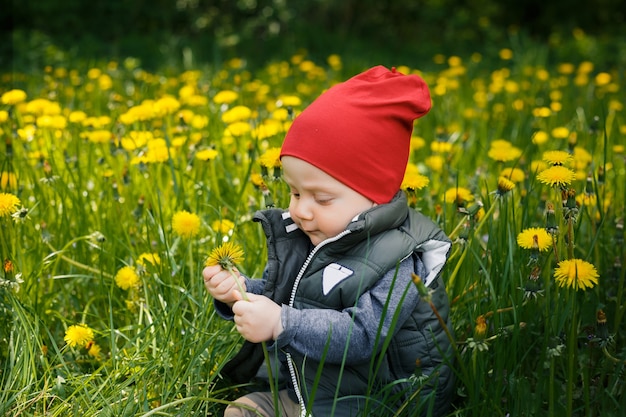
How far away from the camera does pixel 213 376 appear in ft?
5.66

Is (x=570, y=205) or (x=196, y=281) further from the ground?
(x=570, y=205)

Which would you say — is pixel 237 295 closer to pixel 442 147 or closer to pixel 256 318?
pixel 256 318

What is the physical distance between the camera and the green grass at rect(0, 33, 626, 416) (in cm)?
163

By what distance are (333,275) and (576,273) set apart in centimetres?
47

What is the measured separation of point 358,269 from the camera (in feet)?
5.13

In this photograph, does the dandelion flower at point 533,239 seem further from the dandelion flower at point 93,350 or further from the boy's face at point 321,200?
the dandelion flower at point 93,350

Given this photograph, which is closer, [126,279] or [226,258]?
[226,258]

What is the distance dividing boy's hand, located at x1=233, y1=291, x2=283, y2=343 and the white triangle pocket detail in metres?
0.14

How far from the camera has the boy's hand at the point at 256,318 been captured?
146 cm

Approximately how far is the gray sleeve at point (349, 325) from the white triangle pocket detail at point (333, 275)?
5 centimetres

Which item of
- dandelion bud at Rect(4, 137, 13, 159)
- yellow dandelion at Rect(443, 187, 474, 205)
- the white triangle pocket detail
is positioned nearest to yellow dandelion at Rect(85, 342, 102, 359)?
the white triangle pocket detail

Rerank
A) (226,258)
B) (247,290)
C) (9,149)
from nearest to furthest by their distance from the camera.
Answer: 1. (226,258)
2. (247,290)
3. (9,149)

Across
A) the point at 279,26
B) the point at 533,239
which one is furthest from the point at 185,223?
the point at 279,26

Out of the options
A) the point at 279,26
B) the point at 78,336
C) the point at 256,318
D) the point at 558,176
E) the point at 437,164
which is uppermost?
the point at 558,176
